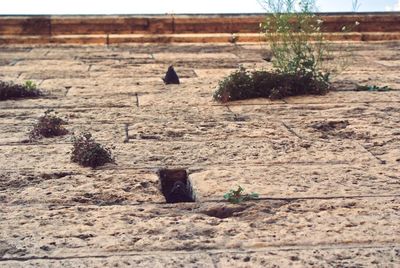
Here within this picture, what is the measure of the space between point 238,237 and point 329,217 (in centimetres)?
43

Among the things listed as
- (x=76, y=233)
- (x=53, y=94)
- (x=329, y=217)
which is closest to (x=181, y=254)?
(x=76, y=233)

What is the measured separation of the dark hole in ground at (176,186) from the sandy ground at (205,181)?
6cm

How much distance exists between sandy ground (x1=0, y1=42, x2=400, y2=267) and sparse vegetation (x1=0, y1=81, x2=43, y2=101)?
172mm

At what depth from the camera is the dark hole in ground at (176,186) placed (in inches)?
129

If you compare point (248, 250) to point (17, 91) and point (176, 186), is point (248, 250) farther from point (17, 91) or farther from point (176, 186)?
point (17, 91)

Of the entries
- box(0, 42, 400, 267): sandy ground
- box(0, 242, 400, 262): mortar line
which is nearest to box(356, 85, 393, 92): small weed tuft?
box(0, 42, 400, 267): sandy ground

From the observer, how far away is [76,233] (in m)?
2.71

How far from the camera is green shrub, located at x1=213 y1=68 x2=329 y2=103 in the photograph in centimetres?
562

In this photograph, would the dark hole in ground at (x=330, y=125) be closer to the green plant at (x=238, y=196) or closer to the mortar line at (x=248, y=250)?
the green plant at (x=238, y=196)

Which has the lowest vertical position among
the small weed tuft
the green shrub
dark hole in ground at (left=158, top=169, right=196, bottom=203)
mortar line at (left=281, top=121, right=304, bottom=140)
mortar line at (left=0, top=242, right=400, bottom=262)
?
dark hole in ground at (left=158, top=169, right=196, bottom=203)

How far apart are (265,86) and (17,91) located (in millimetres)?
2013

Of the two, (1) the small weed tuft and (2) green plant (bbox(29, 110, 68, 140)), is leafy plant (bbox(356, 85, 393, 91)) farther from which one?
(2) green plant (bbox(29, 110, 68, 140))

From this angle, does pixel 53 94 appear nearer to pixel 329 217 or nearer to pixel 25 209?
pixel 25 209

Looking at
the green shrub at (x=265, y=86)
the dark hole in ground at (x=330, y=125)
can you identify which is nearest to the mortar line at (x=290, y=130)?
the dark hole in ground at (x=330, y=125)
